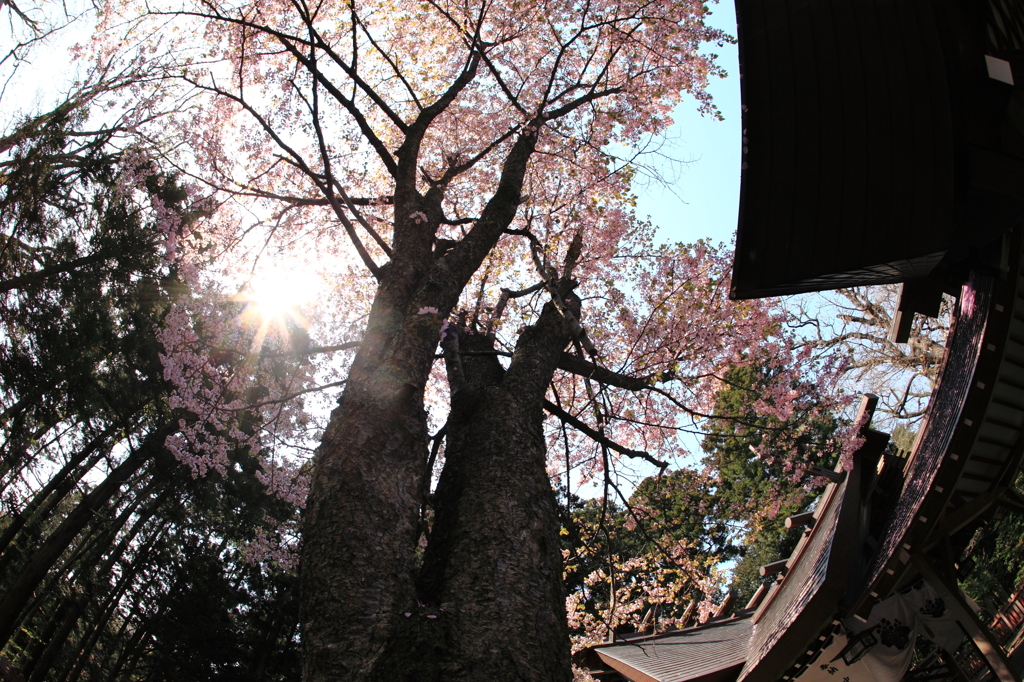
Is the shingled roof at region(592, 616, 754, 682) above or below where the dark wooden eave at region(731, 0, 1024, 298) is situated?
below

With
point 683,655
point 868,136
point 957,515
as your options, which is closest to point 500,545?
point 868,136

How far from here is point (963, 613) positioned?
4.27 meters

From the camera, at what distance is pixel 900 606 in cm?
514

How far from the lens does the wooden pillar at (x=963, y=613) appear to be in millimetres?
4133

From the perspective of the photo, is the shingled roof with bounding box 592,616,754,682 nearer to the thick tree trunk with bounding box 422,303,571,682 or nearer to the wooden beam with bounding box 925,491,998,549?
the wooden beam with bounding box 925,491,998,549

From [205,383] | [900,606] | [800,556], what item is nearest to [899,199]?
[900,606]

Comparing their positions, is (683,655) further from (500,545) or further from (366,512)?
(366,512)

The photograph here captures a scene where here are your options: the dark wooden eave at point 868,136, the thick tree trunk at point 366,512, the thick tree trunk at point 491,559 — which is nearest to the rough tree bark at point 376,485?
the thick tree trunk at point 366,512

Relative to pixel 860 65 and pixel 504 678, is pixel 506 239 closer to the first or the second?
pixel 860 65

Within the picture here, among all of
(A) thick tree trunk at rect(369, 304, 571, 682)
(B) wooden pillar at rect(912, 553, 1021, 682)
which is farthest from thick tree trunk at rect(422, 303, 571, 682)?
(B) wooden pillar at rect(912, 553, 1021, 682)

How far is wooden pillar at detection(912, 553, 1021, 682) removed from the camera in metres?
4.13

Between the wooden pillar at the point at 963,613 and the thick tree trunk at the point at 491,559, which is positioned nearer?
the thick tree trunk at the point at 491,559

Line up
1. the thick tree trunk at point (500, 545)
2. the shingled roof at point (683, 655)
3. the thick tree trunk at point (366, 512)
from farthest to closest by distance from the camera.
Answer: the shingled roof at point (683, 655) < the thick tree trunk at point (500, 545) < the thick tree trunk at point (366, 512)

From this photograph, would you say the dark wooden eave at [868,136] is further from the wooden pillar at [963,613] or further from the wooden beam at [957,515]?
the wooden pillar at [963,613]
